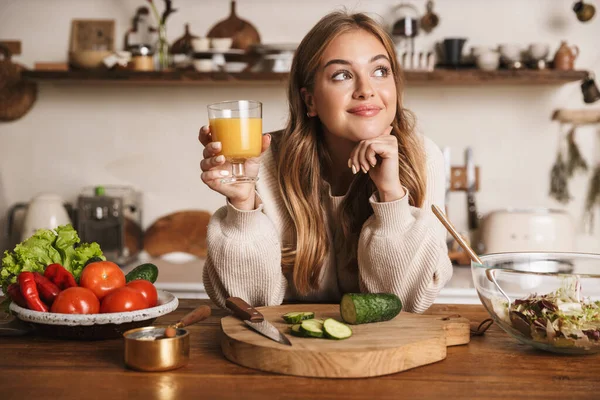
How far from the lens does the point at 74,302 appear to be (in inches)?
56.1

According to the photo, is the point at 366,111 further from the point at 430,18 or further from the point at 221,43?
the point at 430,18

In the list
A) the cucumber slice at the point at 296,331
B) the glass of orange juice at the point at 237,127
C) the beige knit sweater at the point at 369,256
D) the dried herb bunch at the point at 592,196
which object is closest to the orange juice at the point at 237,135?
the glass of orange juice at the point at 237,127

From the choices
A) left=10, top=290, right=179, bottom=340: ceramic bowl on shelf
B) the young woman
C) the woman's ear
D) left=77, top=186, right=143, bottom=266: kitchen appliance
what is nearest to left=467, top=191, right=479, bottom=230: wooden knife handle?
the young woman

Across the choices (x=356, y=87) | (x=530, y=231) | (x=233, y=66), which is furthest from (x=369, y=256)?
(x=233, y=66)

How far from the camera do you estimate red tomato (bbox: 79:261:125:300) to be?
4.87ft

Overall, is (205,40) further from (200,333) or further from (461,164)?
(200,333)

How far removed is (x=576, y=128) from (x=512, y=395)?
2.82 metres

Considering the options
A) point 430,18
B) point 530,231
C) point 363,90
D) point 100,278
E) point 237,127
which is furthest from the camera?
point 430,18

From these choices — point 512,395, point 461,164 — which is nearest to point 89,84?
point 461,164

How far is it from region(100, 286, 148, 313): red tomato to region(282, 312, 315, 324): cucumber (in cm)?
29

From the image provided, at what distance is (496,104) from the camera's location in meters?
3.73

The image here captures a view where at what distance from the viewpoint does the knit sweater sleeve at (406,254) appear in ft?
5.85

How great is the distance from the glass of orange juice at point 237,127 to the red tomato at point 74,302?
0.44 metres

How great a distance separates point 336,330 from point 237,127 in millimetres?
516
